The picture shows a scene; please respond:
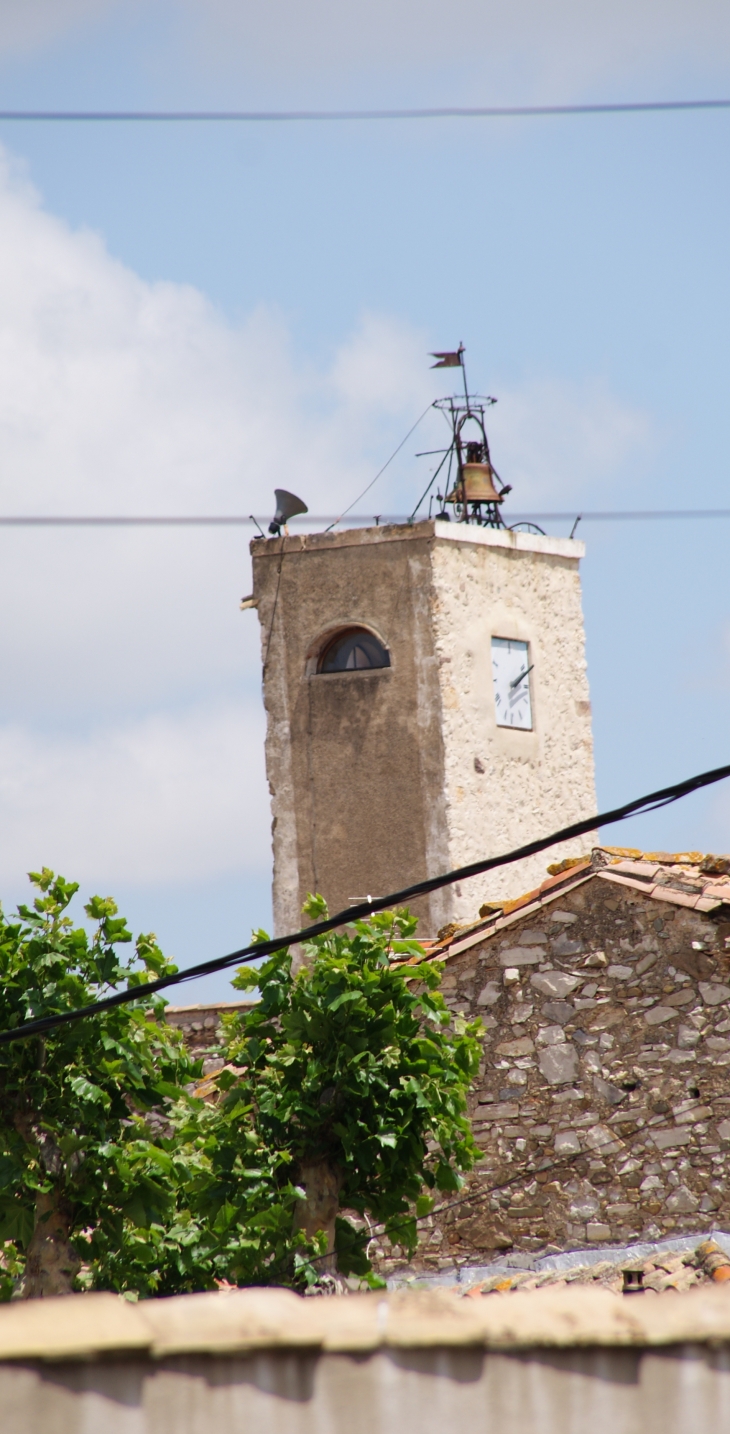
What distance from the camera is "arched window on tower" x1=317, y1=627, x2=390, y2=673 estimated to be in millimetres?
23391

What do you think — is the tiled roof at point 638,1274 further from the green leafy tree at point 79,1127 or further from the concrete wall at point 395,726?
the concrete wall at point 395,726

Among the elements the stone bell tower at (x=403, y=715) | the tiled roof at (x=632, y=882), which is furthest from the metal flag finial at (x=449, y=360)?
the tiled roof at (x=632, y=882)

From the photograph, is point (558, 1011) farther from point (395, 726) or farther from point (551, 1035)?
point (395, 726)

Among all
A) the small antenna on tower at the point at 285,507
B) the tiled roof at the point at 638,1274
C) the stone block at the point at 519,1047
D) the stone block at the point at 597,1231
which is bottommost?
the tiled roof at the point at 638,1274

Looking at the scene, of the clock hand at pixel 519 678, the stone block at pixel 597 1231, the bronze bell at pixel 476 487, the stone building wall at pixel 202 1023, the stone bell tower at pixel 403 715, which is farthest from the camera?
the bronze bell at pixel 476 487

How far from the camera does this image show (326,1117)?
8.91 metres

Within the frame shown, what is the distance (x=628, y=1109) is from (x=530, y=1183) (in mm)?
902

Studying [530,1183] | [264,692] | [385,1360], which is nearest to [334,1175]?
[530,1183]

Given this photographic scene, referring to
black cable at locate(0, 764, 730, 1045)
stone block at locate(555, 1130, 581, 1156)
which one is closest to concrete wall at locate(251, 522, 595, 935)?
stone block at locate(555, 1130, 581, 1156)

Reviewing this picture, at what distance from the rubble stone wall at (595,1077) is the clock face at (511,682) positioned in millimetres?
12467

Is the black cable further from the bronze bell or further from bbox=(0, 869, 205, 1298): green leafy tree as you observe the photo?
the bronze bell

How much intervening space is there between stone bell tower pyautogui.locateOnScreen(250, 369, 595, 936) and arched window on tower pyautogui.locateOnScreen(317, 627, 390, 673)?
2 centimetres

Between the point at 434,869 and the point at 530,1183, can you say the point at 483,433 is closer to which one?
the point at 434,869

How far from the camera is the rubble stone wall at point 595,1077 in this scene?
422 inches
